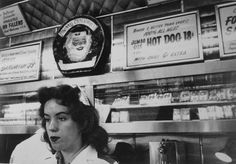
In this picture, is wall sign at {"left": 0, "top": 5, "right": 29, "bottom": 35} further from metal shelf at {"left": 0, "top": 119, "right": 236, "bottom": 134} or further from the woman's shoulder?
the woman's shoulder

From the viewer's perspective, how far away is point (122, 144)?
7.06 ft

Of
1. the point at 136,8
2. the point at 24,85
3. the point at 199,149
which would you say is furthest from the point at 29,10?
the point at 199,149

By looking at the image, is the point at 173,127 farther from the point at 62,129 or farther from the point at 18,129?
the point at 18,129

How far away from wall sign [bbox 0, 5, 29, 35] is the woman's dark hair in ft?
3.51

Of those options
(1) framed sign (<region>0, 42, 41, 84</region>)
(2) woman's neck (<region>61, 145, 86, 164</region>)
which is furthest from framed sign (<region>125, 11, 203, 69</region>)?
(1) framed sign (<region>0, 42, 41, 84</region>)

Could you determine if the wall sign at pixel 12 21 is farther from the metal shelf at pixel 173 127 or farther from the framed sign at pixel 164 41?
the metal shelf at pixel 173 127

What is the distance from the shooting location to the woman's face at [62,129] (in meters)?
2.00

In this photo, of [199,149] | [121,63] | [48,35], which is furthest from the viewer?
[48,35]

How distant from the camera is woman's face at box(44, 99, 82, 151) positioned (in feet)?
6.56

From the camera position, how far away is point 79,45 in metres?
2.45

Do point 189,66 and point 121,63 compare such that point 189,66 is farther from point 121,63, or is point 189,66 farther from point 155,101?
point 121,63

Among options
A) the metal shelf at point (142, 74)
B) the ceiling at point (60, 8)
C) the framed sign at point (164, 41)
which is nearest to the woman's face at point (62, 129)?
the metal shelf at point (142, 74)

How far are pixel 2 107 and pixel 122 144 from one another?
141 cm

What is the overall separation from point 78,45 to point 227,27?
1.26 metres
